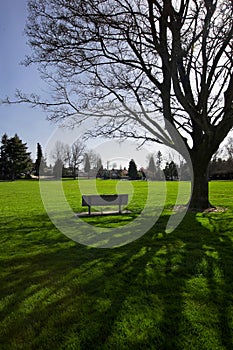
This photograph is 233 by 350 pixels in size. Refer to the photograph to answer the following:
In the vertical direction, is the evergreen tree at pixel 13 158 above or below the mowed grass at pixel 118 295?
above

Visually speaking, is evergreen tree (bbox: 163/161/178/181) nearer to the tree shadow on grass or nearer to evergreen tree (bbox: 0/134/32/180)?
evergreen tree (bbox: 0/134/32/180)

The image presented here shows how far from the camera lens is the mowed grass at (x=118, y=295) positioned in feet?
9.07

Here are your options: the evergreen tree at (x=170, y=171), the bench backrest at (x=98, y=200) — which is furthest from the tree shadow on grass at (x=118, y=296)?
the evergreen tree at (x=170, y=171)

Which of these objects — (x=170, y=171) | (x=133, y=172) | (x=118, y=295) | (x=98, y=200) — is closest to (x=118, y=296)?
(x=118, y=295)

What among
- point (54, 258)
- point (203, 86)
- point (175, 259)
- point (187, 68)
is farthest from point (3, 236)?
point (187, 68)

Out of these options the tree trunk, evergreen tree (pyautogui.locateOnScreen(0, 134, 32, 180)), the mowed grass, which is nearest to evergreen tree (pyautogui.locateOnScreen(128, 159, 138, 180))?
evergreen tree (pyautogui.locateOnScreen(0, 134, 32, 180))

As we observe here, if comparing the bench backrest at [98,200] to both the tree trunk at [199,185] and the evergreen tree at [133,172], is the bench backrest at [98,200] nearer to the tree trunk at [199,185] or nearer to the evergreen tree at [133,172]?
the tree trunk at [199,185]

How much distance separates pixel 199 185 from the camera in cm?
1149

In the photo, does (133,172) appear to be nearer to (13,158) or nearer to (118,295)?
(13,158)

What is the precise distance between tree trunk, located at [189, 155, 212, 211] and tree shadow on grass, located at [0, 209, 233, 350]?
524 cm

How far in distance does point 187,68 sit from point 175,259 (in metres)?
8.46

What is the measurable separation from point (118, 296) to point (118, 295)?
0.03 m

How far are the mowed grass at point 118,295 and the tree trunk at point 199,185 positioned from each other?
15.7 feet

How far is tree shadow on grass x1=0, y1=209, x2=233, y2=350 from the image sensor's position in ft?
9.07
